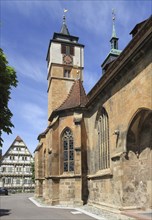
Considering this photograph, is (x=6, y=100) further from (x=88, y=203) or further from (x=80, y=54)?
(x=80, y=54)

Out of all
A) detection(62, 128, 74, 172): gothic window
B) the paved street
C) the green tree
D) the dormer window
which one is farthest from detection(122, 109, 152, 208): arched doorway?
the dormer window

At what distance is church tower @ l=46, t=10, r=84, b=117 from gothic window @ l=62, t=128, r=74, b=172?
31.0 ft

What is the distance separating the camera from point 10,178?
197 feet

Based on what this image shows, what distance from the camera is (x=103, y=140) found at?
Result: 61.7 feet

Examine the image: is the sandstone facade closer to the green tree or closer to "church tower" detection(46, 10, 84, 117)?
the green tree

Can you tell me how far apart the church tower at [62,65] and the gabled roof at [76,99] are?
6542mm

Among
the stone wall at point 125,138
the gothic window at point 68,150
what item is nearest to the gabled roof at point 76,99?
the gothic window at point 68,150

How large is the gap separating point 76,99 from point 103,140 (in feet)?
18.7

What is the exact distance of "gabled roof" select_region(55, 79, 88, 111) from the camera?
73.5 ft

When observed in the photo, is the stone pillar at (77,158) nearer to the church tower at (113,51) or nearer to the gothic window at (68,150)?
the gothic window at (68,150)

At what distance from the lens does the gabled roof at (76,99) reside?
2241cm

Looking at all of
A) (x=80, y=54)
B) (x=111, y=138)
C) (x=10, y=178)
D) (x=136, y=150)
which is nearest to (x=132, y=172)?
(x=136, y=150)

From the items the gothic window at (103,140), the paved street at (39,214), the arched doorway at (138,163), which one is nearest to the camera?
the arched doorway at (138,163)

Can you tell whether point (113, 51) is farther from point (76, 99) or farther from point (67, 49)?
point (76, 99)
